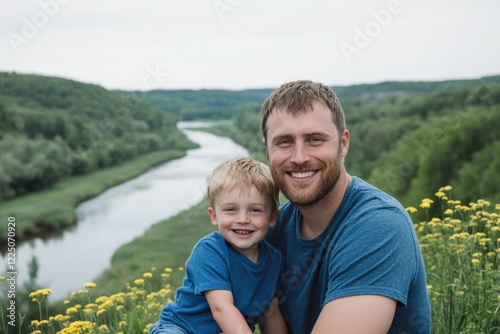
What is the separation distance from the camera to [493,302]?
3.37 meters

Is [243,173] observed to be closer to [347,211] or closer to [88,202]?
[347,211]

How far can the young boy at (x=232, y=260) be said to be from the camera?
2.74m

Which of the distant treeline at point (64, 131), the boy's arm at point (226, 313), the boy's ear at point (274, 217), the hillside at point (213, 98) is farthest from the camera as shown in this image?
the hillside at point (213, 98)

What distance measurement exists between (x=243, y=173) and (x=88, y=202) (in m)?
41.4

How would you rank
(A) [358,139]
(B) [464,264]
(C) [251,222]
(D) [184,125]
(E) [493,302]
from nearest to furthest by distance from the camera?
(C) [251,222]
(E) [493,302]
(B) [464,264]
(A) [358,139]
(D) [184,125]

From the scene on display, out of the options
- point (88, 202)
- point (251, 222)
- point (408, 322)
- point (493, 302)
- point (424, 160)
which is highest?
point (251, 222)

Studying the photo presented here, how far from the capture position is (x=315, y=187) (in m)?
2.66

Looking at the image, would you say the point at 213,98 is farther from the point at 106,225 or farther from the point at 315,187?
the point at 315,187

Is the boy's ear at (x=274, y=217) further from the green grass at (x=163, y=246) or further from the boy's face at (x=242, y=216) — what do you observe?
the green grass at (x=163, y=246)

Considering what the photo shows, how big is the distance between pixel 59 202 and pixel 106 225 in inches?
334

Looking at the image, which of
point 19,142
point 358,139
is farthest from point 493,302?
point 19,142

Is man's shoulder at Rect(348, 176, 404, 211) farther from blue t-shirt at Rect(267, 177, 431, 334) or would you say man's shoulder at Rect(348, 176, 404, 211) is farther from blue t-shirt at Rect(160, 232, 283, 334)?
blue t-shirt at Rect(160, 232, 283, 334)

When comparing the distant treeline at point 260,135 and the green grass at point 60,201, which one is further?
the green grass at point 60,201

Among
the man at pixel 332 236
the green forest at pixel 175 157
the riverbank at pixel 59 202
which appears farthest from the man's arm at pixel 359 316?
the riverbank at pixel 59 202
